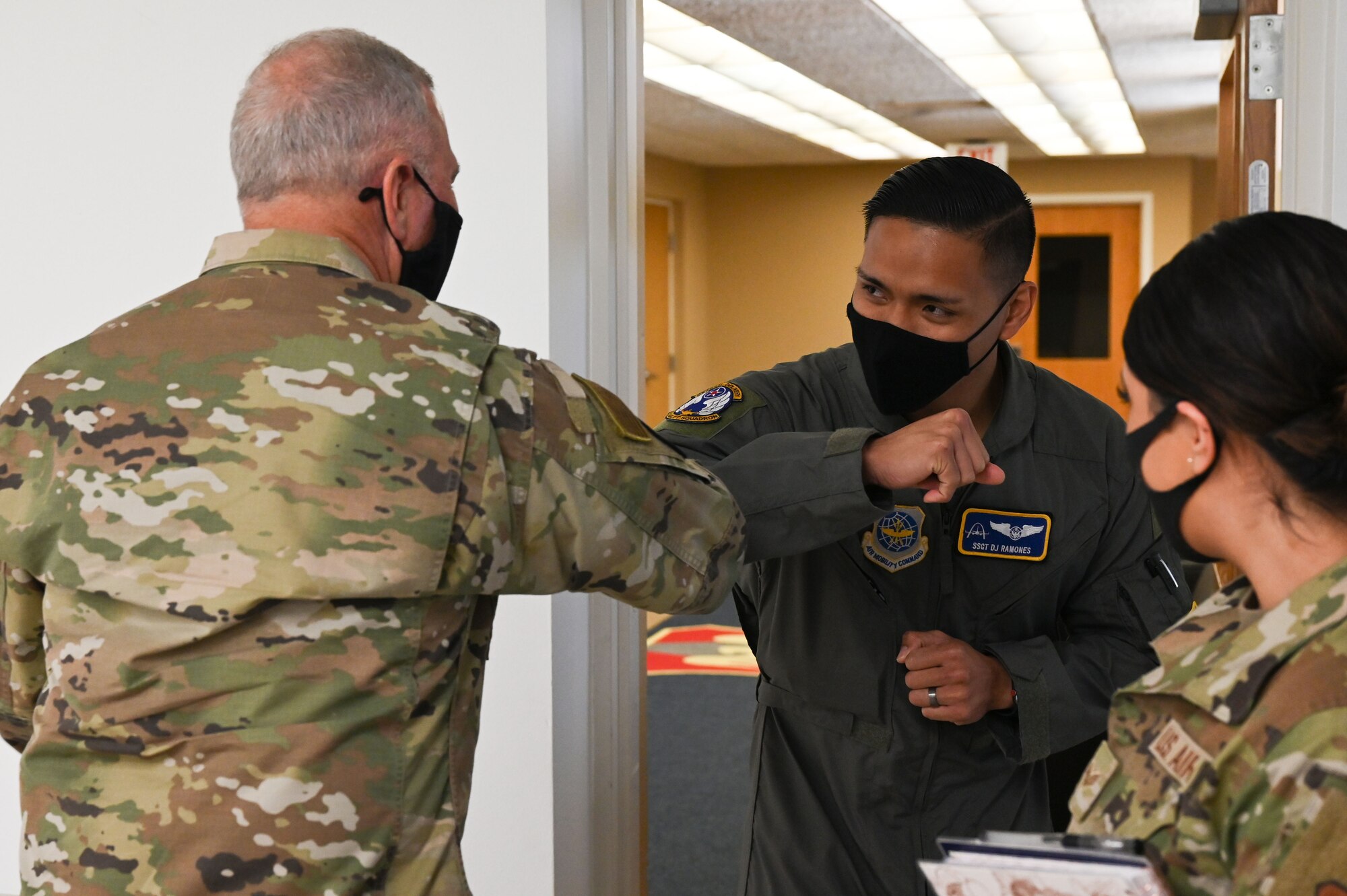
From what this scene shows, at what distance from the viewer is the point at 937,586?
4.99ft

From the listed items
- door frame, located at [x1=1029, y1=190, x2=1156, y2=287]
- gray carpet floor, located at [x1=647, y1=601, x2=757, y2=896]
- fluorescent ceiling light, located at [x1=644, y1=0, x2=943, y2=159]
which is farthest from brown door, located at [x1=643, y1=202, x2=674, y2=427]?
gray carpet floor, located at [x1=647, y1=601, x2=757, y2=896]

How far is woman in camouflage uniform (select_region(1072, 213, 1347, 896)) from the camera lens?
77 centimetres

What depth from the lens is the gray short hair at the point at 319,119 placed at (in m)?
1.09

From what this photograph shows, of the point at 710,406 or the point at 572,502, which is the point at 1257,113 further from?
the point at 572,502

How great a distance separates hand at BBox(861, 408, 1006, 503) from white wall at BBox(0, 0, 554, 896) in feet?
2.45

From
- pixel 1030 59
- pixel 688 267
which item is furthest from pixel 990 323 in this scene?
pixel 688 267

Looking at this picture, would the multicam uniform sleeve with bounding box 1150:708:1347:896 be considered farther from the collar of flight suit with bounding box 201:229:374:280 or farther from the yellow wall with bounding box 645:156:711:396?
the yellow wall with bounding box 645:156:711:396

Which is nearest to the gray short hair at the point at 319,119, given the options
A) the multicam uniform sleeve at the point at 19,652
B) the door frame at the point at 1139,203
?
the multicam uniform sleeve at the point at 19,652

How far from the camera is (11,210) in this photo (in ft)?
6.83

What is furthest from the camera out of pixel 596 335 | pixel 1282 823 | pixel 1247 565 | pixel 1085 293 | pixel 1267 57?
pixel 1085 293

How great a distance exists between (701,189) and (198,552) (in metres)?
9.06

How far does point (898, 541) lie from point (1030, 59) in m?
4.64

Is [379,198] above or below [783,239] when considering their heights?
below

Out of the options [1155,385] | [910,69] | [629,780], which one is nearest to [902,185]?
[1155,385]
